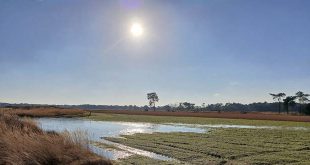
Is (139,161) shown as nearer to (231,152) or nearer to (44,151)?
(44,151)

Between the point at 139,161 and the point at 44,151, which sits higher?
the point at 44,151

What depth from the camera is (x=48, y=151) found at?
15.5 m

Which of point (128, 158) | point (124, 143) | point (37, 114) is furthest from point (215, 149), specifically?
point (37, 114)

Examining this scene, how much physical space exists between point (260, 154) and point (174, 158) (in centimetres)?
500

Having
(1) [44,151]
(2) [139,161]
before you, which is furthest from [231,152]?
(1) [44,151]

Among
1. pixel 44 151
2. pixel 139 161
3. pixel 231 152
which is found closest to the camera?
pixel 44 151

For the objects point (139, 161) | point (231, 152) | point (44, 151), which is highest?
point (44, 151)

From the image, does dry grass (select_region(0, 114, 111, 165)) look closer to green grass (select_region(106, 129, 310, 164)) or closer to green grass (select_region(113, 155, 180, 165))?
green grass (select_region(113, 155, 180, 165))

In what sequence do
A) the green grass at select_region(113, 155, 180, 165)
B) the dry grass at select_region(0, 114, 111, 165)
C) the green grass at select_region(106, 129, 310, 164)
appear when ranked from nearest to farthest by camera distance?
the dry grass at select_region(0, 114, 111, 165) < the green grass at select_region(113, 155, 180, 165) < the green grass at select_region(106, 129, 310, 164)

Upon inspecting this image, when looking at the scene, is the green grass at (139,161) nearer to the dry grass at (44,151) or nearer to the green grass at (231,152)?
the green grass at (231,152)

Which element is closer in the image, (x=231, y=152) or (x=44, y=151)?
(x=44, y=151)

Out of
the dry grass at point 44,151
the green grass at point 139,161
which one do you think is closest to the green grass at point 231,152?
the green grass at point 139,161

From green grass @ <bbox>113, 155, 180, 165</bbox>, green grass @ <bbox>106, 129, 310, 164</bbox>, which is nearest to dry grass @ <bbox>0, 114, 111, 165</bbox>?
green grass @ <bbox>113, 155, 180, 165</bbox>

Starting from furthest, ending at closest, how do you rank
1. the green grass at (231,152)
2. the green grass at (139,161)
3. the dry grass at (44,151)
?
the green grass at (231,152)
the green grass at (139,161)
the dry grass at (44,151)
